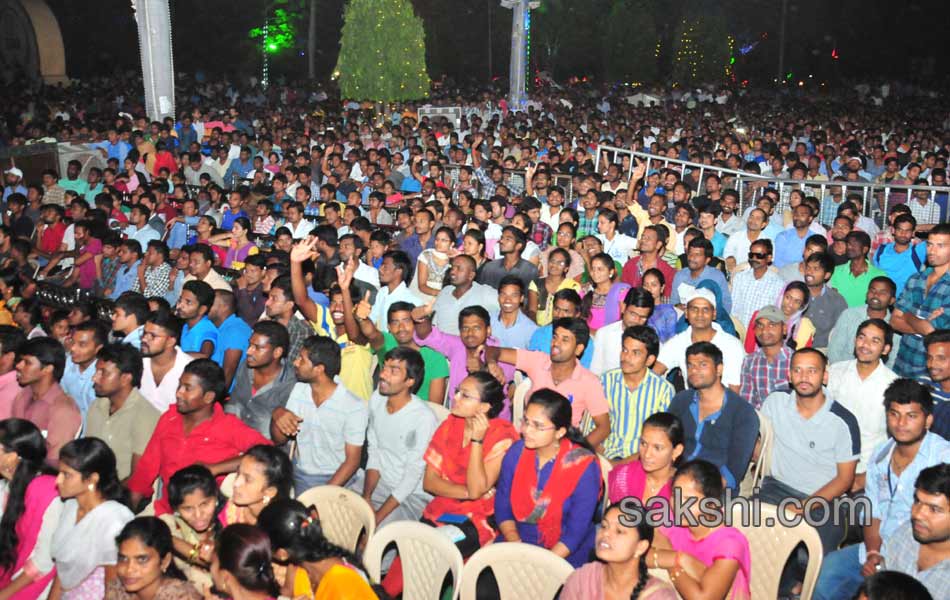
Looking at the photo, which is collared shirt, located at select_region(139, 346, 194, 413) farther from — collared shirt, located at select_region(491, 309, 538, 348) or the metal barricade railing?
the metal barricade railing

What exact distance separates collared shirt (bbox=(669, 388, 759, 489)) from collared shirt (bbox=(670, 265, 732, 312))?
7.91ft

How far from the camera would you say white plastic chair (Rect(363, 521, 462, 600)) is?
14.4ft

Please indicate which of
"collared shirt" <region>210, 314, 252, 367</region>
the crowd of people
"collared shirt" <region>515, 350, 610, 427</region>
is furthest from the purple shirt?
"collared shirt" <region>210, 314, 252, 367</region>

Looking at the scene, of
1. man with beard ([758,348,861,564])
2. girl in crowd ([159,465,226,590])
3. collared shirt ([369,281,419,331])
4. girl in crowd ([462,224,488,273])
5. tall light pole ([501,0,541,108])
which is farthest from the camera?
tall light pole ([501,0,541,108])

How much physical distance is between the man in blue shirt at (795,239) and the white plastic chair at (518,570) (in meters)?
5.92

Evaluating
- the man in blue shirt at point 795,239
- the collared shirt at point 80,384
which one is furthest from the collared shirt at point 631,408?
the man in blue shirt at point 795,239

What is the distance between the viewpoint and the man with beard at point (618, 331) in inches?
254

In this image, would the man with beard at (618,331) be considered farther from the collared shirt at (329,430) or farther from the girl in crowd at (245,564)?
the girl in crowd at (245,564)

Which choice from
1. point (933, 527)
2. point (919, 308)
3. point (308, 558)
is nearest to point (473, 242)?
point (919, 308)

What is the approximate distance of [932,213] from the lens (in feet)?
37.6

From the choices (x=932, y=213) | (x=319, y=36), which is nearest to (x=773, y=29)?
(x=319, y=36)

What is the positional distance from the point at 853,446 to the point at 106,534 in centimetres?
376

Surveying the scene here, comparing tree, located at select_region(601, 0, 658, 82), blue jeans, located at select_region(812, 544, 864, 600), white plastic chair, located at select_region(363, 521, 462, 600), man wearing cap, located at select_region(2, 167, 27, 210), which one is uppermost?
tree, located at select_region(601, 0, 658, 82)

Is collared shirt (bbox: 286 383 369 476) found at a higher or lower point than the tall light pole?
lower
